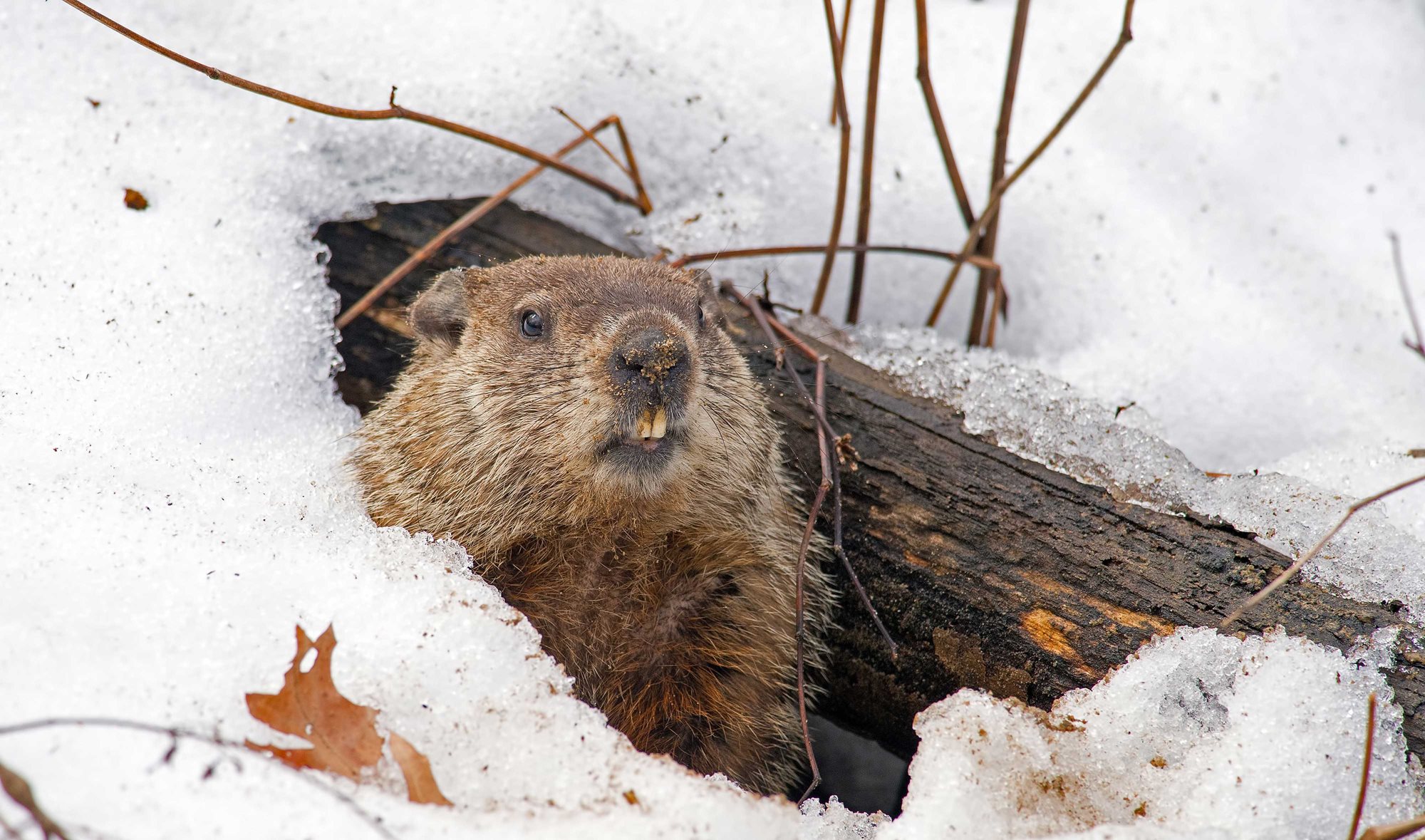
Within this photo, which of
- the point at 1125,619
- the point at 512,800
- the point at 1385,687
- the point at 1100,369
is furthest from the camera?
the point at 1100,369

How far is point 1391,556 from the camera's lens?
114 inches

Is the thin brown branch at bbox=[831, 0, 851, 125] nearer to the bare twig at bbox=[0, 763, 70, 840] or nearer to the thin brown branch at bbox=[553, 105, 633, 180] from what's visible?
the thin brown branch at bbox=[553, 105, 633, 180]

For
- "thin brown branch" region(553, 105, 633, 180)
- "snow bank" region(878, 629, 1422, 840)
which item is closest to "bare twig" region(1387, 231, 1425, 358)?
"snow bank" region(878, 629, 1422, 840)

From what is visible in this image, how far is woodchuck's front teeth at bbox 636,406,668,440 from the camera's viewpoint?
2.95 m

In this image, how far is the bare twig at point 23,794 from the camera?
1.80m

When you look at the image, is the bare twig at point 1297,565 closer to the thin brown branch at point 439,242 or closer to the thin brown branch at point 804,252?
the thin brown branch at point 804,252

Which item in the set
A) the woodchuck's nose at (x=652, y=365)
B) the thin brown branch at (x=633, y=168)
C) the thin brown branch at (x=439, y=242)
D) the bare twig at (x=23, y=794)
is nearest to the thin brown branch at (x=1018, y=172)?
the thin brown branch at (x=633, y=168)

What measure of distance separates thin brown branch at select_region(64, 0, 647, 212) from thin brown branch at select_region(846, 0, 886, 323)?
95 cm

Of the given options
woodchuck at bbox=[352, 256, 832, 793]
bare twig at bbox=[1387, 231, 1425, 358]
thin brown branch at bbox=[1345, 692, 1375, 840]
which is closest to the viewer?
thin brown branch at bbox=[1345, 692, 1375, 840]

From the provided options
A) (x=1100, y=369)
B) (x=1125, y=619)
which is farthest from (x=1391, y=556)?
(x=1100, y=369)

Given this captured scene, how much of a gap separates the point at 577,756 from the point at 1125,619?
5.35 ft

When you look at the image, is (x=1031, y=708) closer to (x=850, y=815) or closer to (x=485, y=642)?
(x=850, y=815)

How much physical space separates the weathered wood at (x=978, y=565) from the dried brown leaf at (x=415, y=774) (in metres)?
1.76

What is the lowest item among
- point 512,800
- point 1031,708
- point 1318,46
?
point 512,800
